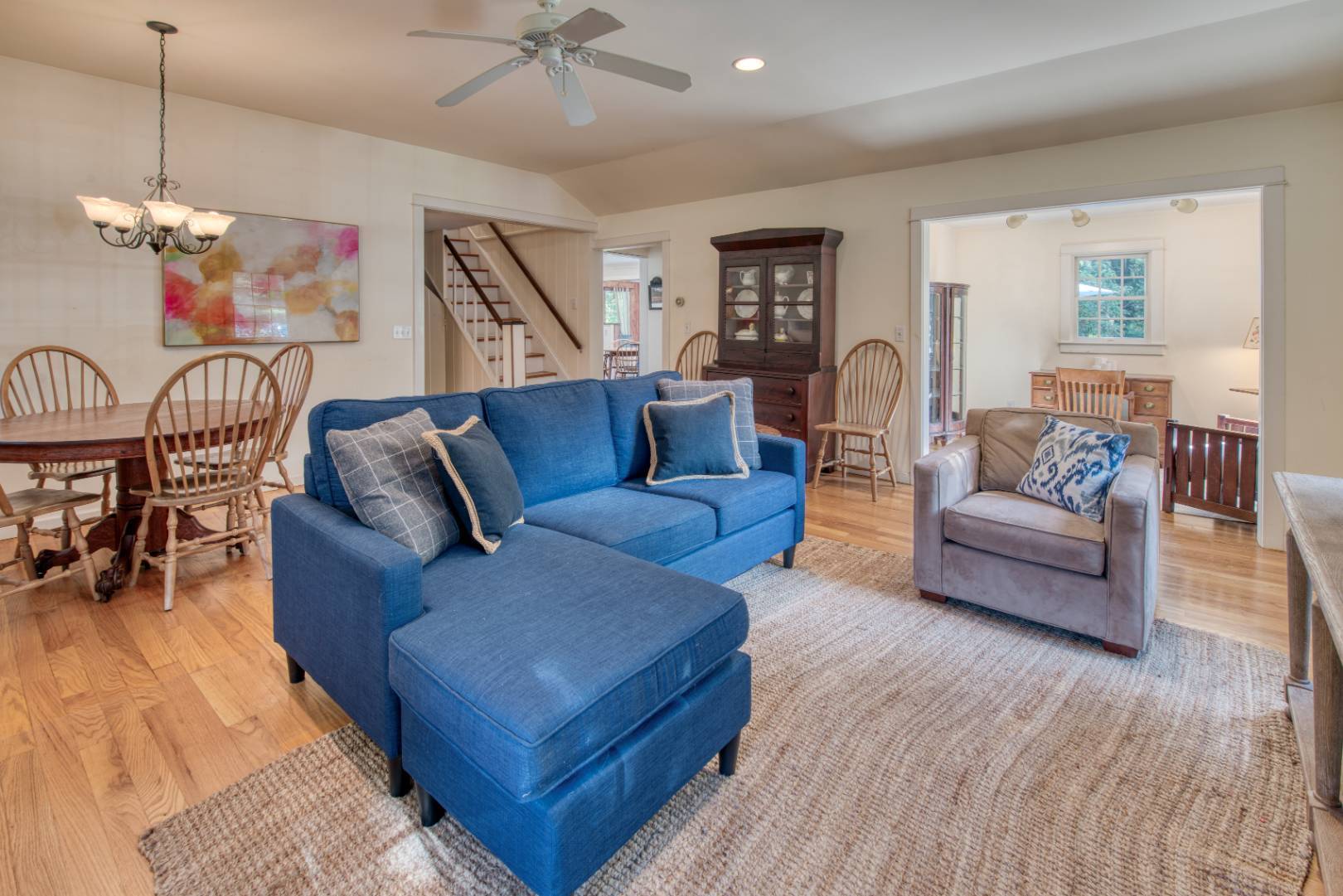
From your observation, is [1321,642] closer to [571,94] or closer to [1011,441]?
[1011,441]

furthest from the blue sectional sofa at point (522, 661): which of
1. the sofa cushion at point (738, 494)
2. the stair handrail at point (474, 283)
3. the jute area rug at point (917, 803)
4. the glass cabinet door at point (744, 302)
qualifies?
the stair handrail at point (474, 283)

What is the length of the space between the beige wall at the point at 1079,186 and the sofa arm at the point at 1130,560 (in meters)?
1.98

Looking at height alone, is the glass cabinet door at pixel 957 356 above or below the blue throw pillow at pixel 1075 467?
Result: above

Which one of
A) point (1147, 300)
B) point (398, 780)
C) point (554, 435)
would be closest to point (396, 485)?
point (398, 780)

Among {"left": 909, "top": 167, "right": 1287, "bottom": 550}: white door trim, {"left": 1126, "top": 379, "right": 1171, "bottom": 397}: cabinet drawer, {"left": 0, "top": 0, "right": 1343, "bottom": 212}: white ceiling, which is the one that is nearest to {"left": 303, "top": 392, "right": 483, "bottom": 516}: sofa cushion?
{"left": 0, "top": 0, "right": 1343, "bottom": 212}: white ceiling

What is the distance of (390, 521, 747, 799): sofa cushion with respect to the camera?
4.15 feet

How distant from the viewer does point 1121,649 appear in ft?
7.94

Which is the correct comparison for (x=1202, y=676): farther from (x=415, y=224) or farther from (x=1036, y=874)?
(x=415, y=224)

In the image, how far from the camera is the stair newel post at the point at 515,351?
673 centimetres

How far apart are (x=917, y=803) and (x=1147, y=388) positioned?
241 inches

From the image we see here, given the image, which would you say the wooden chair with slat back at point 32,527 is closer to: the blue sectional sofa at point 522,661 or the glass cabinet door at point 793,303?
the blue sectional sofa at point 522,661

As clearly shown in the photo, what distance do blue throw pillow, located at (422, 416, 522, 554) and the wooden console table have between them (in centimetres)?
189

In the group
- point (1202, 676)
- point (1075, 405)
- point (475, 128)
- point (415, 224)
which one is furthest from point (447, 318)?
point (1202, 676)

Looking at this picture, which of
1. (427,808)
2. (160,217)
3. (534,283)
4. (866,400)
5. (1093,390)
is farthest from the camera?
(534,283)
